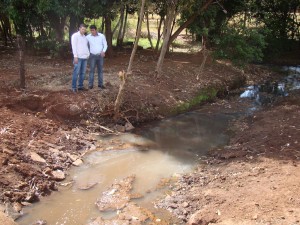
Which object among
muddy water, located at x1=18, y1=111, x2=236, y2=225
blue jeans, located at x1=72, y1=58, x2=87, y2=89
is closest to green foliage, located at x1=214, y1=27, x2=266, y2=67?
muddy water, located at x1=18, y1=111, x2=236, y2=225

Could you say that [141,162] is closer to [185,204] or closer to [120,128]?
[120,128]

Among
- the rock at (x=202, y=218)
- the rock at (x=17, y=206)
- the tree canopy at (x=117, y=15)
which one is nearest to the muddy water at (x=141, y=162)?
the rock at (x=17, y=206)

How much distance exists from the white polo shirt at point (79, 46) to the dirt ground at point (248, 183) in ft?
14.1

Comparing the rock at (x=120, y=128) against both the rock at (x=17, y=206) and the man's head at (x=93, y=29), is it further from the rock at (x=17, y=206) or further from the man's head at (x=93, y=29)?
the rock at (x=17, y=206)

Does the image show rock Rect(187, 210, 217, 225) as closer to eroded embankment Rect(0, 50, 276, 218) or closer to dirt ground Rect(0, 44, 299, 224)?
dirt ground Rect(0, 44, 299, 224)

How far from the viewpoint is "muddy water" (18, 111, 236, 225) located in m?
6.43

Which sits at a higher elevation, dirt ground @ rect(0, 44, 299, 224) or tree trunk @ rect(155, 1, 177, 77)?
tree trunk @ rect(155, 1, 177, 77)

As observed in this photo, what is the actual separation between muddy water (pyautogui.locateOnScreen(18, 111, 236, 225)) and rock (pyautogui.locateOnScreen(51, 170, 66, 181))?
20 cm

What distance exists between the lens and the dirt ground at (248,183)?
19.0ft

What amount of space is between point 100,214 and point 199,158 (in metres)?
3.20

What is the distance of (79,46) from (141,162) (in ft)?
11.9

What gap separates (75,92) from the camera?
409 inches

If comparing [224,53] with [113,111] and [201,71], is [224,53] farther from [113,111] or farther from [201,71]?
[113,111]

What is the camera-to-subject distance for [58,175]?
7.41m
